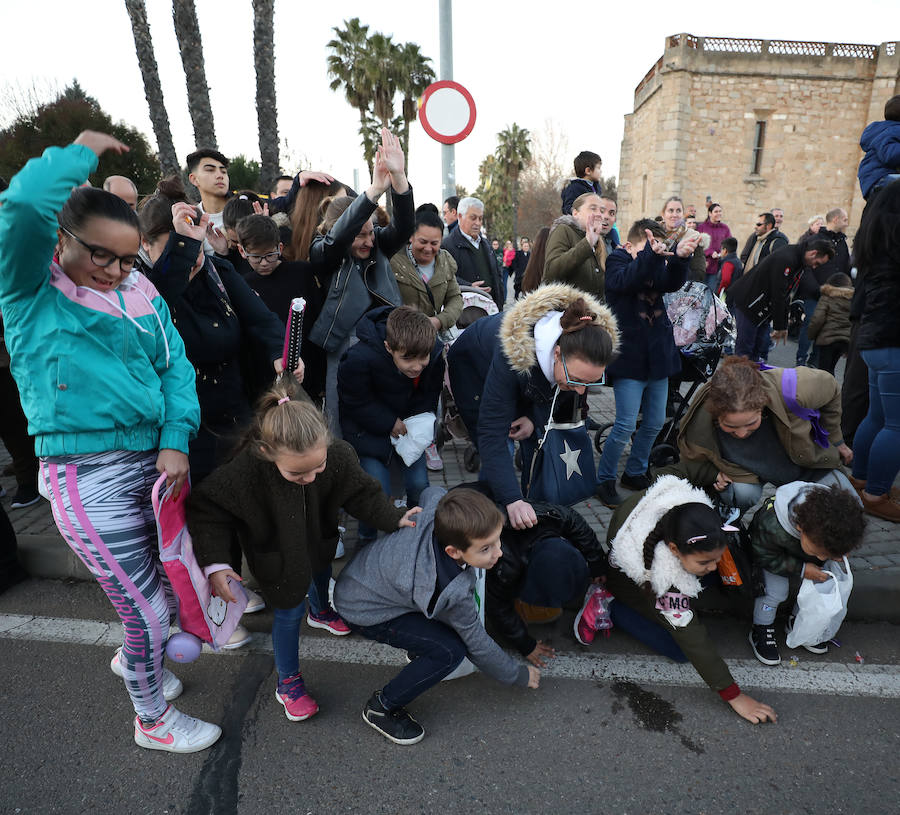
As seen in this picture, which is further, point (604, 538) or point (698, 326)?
point (698, 326)

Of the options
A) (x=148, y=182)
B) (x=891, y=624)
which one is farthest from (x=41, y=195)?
(x=148, y=182)

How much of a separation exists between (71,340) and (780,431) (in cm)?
301

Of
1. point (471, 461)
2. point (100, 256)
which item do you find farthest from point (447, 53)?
point (100, 256)

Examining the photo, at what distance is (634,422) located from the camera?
3844 mm

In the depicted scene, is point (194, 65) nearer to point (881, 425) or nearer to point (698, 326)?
point (698, 326)

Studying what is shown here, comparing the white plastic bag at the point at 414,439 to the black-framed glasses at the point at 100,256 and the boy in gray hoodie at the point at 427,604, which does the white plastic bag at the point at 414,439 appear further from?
the black-framed glasses at the point at 100,256

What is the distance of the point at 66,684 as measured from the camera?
2.42m

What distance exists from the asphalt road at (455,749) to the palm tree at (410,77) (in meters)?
26.1

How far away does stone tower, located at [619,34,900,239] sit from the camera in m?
21.8

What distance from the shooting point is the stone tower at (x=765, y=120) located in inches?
858

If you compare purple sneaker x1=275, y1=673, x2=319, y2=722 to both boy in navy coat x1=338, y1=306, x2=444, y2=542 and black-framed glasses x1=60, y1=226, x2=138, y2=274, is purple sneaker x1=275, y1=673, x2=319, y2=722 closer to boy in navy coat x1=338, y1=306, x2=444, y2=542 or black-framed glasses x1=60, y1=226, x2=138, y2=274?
boy in navy coat x1=338, y1=306, x2=444, y2=542

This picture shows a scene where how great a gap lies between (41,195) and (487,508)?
1626 millimetres

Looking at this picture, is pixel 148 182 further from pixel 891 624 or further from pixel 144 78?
Result: pixel 891 624

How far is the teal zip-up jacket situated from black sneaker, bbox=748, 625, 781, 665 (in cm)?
256
